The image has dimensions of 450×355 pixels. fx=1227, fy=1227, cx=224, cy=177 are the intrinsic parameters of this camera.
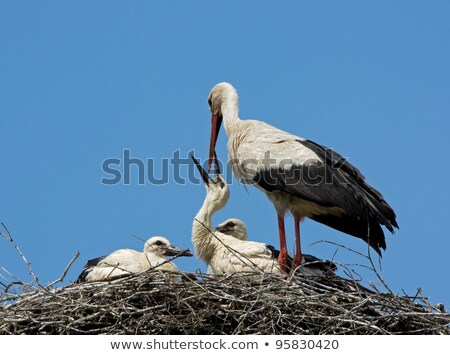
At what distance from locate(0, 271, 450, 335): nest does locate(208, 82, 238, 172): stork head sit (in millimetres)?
2713

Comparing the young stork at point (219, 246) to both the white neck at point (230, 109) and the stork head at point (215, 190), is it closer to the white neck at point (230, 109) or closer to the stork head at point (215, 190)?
the stork head at point (215, 190)

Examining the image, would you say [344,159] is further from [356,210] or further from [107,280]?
[107,280]

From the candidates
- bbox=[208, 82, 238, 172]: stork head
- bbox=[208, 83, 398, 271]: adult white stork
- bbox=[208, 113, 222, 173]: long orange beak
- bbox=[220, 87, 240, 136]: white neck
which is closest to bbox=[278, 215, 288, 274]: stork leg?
bbox=[208, 83, 398, 271]: adult white stork

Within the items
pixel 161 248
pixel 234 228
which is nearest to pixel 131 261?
pixel 161 248

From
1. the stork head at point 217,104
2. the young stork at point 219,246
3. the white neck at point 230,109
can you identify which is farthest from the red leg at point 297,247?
the stork head at point 217,104

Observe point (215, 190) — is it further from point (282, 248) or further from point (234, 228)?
point (282, 248)

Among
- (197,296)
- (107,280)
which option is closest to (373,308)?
(197,296)

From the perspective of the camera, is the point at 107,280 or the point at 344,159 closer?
the point at 107,280

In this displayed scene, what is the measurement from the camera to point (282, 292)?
8.33m

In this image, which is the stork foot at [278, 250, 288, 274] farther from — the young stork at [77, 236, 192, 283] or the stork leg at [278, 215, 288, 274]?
the young stork at [77, 236, 192, 283]

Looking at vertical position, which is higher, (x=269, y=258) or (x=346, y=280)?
(x=269, y=258)

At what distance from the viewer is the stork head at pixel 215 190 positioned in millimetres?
10203

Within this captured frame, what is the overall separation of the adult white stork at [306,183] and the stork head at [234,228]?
379 millimetres
